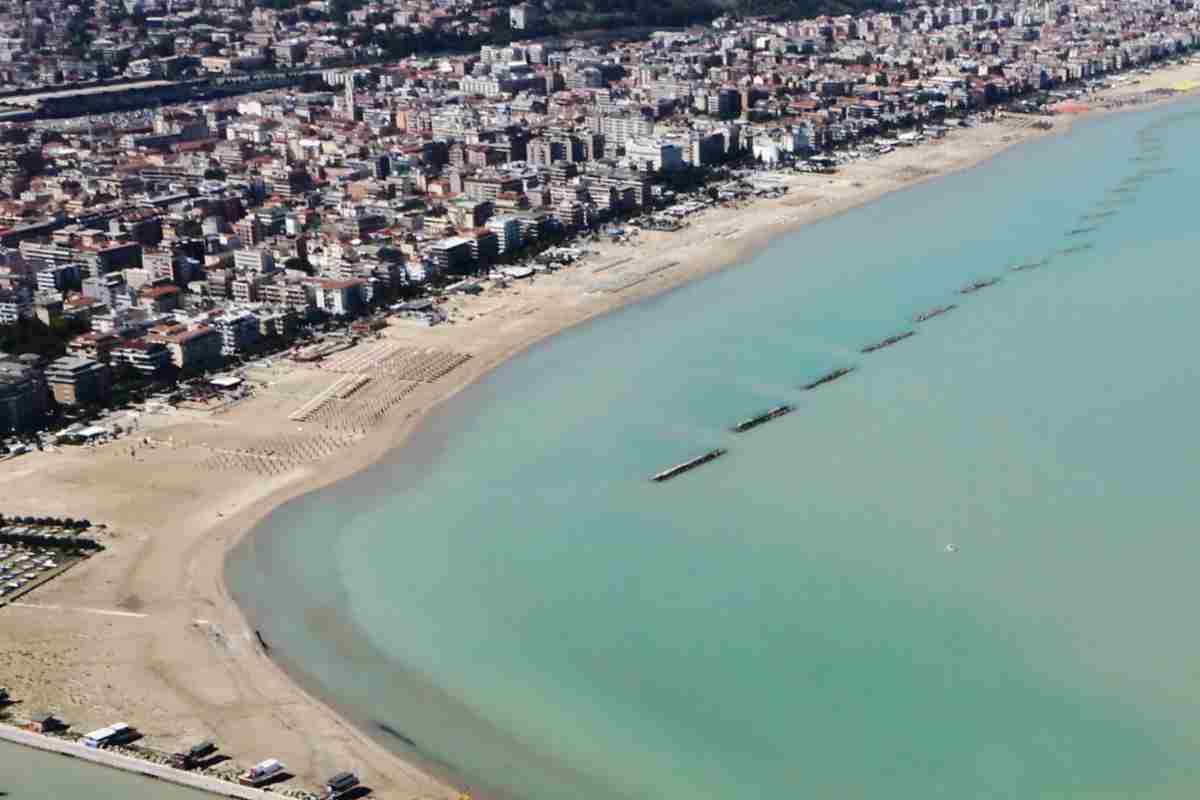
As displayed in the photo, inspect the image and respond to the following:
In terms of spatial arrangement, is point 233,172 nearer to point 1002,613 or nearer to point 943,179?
point 943,179

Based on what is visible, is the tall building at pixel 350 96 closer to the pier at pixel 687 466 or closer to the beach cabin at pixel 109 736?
the pier at pixel 687 466

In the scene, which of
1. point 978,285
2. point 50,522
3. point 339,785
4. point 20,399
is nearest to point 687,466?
point 50,522

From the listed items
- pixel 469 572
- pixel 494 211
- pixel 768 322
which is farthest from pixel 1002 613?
pixel 494 211

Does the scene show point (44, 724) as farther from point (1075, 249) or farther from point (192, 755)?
point (1075, 249)

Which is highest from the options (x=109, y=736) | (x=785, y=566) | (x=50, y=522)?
(x=50, y=522)

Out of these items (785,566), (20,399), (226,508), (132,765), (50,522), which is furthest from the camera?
(20,399)

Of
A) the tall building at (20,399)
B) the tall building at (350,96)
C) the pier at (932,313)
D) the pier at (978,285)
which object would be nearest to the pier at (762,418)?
the pier at (932,313)
